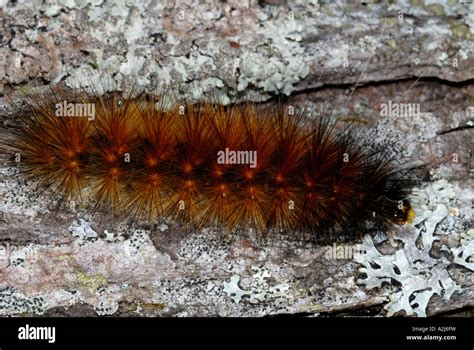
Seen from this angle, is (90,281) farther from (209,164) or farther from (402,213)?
(402,213)

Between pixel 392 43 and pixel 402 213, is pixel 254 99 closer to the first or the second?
pixel 392 43

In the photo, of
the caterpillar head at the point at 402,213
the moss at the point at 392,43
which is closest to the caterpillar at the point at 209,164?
the caterpillar head at the point at 402,213

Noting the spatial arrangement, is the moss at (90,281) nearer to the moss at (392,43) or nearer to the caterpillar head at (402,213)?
the caterpillar head at (402,213)

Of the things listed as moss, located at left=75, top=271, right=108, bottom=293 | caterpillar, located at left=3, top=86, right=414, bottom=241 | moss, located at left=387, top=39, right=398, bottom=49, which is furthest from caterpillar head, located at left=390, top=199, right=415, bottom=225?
moss, located at left=75, top=271, right=108, bottom=293

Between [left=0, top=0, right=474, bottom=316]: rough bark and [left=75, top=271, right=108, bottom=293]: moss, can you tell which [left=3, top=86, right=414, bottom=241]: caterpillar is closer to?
[left=0, top=0, right=474, bottom=316]: rough bark

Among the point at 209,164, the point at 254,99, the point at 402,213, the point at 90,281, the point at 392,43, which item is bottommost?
the point at 90,281

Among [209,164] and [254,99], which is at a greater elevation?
[254,99]

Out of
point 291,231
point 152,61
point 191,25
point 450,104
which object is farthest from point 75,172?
point 450,104

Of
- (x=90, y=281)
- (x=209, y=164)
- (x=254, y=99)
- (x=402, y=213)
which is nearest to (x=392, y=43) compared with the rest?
(x=254, y=99)

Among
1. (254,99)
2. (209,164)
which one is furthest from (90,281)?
(254,99)
